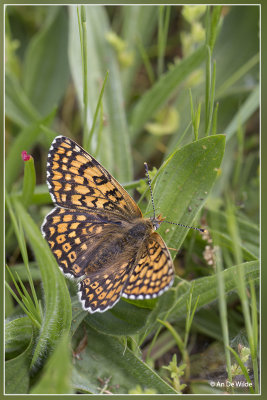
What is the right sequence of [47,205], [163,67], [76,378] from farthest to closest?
1. [163,67]
2. [47,205]
3. [76,378]

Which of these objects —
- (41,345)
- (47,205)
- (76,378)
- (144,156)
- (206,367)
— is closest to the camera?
(41,345)

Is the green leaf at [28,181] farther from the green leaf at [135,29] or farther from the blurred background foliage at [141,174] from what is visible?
the green leaf at [135,29]

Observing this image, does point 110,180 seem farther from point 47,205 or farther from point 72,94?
point 72,94

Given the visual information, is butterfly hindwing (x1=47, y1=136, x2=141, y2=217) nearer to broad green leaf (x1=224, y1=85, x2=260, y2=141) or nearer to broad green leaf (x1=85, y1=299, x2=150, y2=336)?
broad green leaf (x1=85, y1=299, x2=150, y2=336)

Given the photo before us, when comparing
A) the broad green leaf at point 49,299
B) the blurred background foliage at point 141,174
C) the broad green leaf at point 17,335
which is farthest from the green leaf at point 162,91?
the broad green leaf at point 17,335

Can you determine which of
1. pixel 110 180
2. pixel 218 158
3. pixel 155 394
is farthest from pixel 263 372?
pixel 110 180

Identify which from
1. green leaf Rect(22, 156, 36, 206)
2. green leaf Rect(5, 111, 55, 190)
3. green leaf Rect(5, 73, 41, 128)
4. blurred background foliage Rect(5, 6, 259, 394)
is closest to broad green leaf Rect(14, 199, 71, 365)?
blurred background foliage Rect(5, 6, 259, 394)

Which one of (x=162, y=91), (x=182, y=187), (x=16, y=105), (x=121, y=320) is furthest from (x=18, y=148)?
(x=121, y=320)
